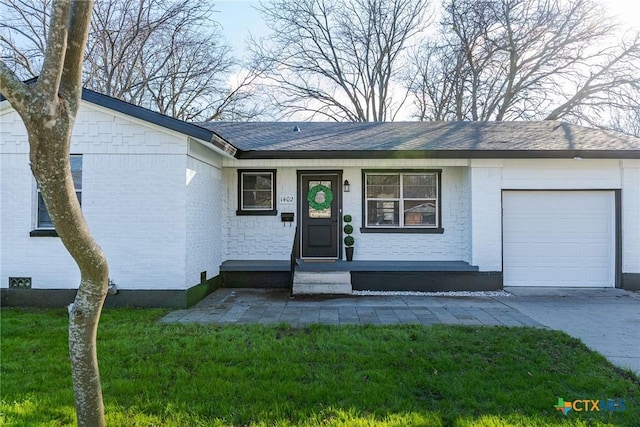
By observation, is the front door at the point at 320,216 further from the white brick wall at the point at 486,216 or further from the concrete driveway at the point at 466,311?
the white brick wall at the point at 486,216

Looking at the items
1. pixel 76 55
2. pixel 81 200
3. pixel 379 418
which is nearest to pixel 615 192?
pixel 379 418

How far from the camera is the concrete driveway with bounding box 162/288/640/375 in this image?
18.1 feet

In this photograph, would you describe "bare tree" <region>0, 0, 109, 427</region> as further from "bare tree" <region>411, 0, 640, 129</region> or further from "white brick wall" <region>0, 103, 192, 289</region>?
"bare tree" <region>411, 0, 640, 129</region>

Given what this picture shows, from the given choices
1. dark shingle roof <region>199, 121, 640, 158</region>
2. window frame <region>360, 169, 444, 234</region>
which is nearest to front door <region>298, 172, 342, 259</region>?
window frame <region>360, 169, 444, 234</region>

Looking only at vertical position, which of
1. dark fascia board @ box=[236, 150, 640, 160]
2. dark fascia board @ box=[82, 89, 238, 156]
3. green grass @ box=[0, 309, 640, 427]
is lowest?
green grass @ box=[0, 309, 640, 427]

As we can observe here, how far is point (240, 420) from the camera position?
9.99ft

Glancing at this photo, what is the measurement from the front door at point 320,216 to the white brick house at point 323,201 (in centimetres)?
3

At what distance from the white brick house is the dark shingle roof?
1.8 inches

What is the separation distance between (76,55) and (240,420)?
276 centimetres

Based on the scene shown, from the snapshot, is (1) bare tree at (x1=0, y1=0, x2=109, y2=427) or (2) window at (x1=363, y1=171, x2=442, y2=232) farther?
(2) window at (x1=363, y1=171, x2=442, y2=232)

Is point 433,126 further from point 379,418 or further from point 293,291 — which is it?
point 379,418

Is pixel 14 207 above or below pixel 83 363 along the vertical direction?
above

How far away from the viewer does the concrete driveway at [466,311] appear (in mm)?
5520

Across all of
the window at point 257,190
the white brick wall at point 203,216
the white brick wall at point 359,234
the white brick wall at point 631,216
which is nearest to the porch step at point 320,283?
the white brick wall at point 359,234
